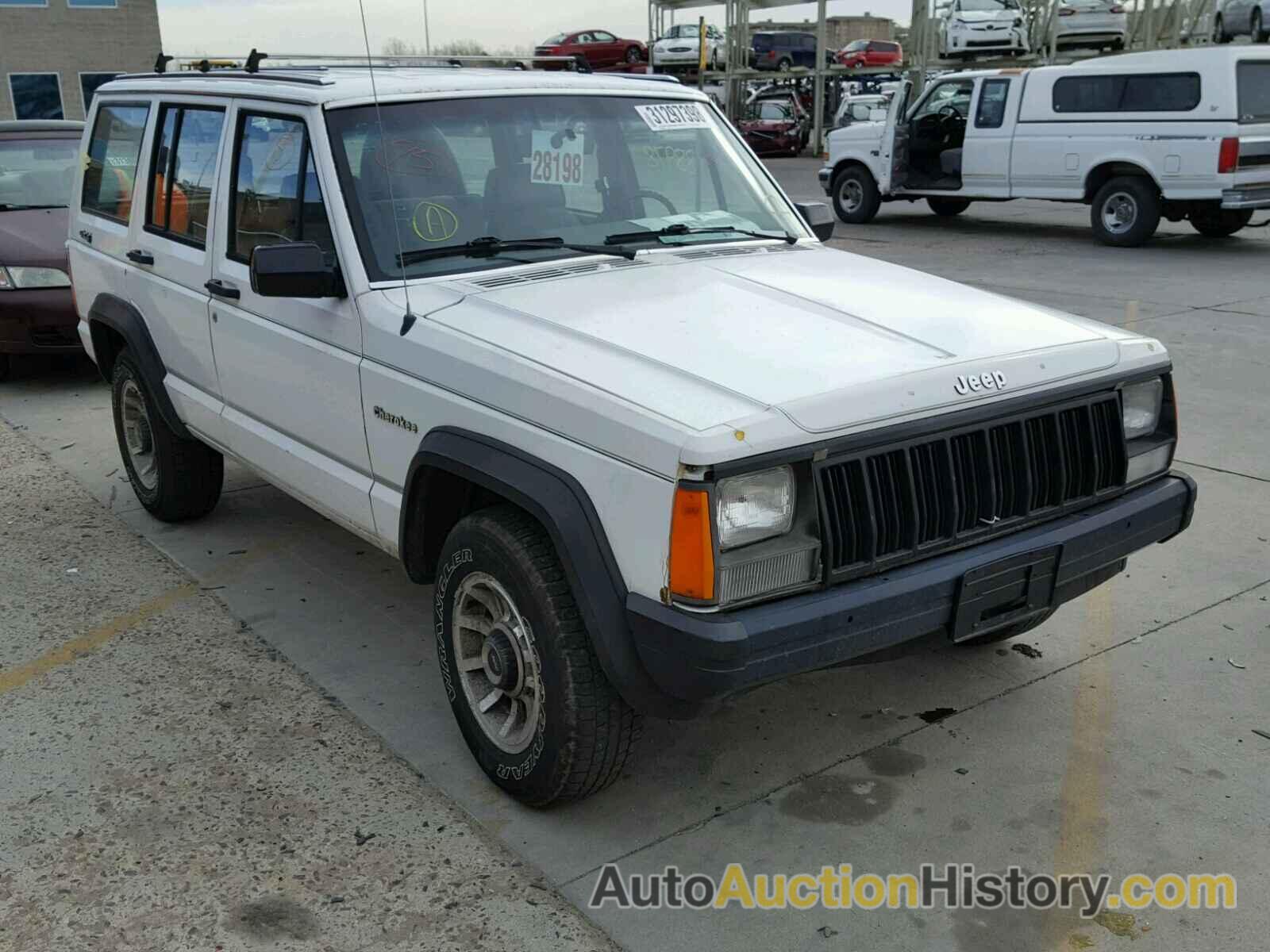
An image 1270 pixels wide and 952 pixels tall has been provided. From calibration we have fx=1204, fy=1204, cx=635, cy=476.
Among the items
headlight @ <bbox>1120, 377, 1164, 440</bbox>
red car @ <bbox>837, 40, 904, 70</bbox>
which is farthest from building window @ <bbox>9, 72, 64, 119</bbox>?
headlight @ <bbox>1120, 377, 1164, 440</bbox>

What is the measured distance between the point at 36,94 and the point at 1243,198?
3412 cm

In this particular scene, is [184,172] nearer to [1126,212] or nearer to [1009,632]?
[1009,632]

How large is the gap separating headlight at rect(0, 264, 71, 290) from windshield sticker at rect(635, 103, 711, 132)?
17.7 ft

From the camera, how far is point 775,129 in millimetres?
31688

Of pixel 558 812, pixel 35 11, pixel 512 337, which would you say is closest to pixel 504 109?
pixel 512 337

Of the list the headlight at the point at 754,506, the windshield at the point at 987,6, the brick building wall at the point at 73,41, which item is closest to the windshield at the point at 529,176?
the headlight at the point at 754,506

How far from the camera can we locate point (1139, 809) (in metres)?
3.36

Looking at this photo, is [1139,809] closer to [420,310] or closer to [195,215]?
[420,310]

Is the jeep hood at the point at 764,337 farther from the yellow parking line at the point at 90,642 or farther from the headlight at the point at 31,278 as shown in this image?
the headlight at the point at 31,278

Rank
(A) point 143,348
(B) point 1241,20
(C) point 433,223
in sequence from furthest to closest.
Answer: (B) point 1241,20 → (A) point 143,348 → (C) point 433,223

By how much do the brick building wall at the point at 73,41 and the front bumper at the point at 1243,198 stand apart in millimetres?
31645

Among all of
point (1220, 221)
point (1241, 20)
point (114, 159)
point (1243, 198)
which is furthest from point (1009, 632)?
point (1241, 20)

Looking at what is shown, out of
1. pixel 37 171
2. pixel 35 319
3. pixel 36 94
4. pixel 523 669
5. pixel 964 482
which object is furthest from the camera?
pixel 36 94

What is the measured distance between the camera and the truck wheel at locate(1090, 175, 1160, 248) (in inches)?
564
